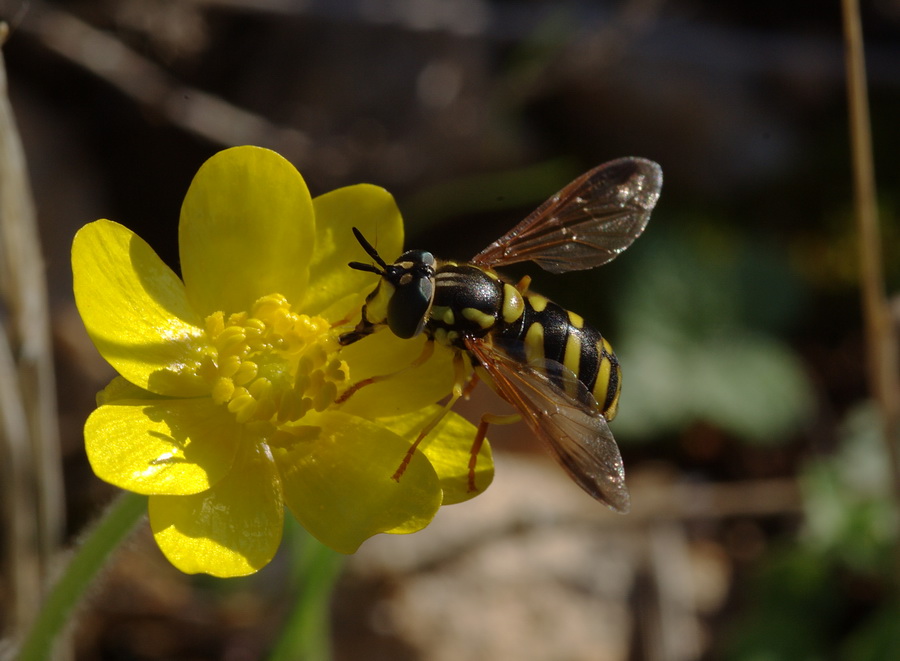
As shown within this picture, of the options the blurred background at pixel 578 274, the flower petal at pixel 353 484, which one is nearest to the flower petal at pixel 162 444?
the flower petal at pixel 353 484

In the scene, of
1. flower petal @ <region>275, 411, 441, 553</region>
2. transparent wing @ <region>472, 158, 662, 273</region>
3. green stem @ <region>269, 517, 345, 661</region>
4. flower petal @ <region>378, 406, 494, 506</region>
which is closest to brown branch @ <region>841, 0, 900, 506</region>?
transparent wing @ <region>472, 158, 662, 273</region>

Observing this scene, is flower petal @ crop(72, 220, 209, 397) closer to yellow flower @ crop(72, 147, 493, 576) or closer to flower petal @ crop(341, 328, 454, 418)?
yellow flower @ crop(72, 147, 493, 576)

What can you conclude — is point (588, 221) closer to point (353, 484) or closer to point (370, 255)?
point (370, 255)

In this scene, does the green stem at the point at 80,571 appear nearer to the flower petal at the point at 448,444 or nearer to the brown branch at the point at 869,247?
the flower petal at the point at 448,444

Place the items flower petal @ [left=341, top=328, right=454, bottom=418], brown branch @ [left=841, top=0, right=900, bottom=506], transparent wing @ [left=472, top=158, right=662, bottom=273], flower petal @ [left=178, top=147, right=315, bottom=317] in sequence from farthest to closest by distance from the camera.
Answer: brown branch @ [left=841, top=0, right=900, bottom=506] → transparent wing @ [left=472, top=158, right=662, bottom=273] → flower petal @ [left=341, top=328, right=454, bottom=418] → flower petal @ [left=178, top=147, right=315, bottom=317]

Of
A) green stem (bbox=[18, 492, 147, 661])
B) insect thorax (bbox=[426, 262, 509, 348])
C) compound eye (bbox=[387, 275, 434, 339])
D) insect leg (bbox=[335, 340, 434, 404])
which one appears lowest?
green stem (bbox=[18, 492, 147, 661])

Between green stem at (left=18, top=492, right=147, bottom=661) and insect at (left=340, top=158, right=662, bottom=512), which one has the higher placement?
insect at (left=340, top=158, right=662, bottom=512)

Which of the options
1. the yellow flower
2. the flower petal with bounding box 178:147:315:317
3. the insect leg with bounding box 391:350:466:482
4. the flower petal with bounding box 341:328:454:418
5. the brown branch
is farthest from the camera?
the brown branch
